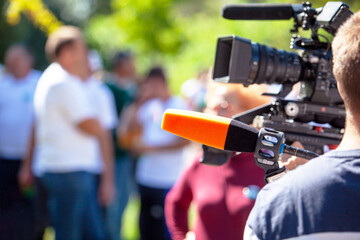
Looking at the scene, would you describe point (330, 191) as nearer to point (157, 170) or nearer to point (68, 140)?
point (68, 140)

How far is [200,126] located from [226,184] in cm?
113

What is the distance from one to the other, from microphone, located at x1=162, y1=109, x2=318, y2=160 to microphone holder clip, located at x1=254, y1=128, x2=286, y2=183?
41 mm

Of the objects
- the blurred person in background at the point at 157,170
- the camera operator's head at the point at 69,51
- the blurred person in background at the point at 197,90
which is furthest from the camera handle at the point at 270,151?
the blurred person in background at the point at 197,90

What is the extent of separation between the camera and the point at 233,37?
170 centimetres

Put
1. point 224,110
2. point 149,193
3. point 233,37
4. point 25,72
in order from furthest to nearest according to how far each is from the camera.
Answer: point 25,72 < point 149,193 < point 224,110 < point 233,37

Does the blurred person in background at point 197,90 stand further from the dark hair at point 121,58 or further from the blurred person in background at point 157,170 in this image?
the blurred person in background at point 157,170

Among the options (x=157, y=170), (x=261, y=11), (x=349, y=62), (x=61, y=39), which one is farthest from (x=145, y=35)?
(x=349, y=62)

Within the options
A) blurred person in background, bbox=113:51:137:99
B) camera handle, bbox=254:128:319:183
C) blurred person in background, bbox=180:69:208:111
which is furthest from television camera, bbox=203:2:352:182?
blurred person in background, bbox=180:69:208:111

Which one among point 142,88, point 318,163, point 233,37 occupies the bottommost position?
point 142,88

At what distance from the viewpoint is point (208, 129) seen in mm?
1296

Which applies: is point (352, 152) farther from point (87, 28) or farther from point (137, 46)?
point (87, 28)

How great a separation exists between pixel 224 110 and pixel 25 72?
3.58 m

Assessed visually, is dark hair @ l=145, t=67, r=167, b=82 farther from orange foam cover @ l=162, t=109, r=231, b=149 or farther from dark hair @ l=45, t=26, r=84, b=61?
orange foam cover @ l=162, t=109, r=231, b=149

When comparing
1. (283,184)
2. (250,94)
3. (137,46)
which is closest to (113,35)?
(137,46)
